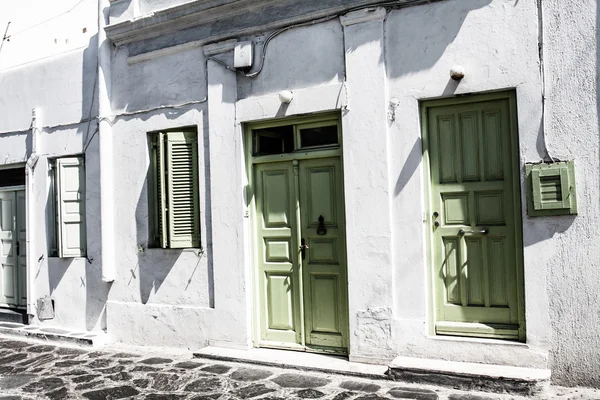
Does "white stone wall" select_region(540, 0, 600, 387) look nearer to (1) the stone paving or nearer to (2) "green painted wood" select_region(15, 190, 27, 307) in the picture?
(1) the stone paving

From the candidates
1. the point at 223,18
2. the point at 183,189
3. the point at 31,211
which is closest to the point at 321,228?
the point at 183,189

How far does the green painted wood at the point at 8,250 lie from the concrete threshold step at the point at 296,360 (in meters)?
3.99

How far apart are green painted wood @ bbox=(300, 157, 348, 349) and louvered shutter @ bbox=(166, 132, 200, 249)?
149 centimetres

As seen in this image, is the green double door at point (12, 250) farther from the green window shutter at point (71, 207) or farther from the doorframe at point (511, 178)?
the doorframe at point (511, 178)

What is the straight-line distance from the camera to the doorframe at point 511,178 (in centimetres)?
Result: 528

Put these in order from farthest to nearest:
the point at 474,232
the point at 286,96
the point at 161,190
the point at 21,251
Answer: the point at 21,251, the point at 161,190, the point at 286,96, the point at 474,232

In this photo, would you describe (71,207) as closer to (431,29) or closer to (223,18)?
(223,18)

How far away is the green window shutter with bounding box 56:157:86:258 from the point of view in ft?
26.3

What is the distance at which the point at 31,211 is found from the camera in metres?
8.52

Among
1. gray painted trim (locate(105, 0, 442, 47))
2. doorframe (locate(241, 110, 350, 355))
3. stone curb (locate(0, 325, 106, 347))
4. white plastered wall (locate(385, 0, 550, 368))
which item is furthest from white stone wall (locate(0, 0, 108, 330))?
white plastered wall (locate(385, 0, 550, 368))

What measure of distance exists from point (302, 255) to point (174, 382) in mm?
1892

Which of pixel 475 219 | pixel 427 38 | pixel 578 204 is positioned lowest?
pixel 475 219

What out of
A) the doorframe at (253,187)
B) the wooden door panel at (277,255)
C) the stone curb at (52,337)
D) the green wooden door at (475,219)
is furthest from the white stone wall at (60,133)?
the green wooden door at (475,219)

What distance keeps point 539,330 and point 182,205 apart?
4251mm
